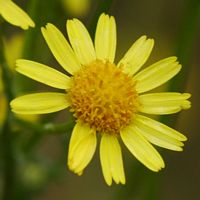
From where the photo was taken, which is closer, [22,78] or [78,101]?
[78,101]

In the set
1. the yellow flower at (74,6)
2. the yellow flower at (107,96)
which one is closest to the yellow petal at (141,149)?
the yellow flower at (107,96)

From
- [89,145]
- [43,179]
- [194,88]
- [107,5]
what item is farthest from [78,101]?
[194,88]

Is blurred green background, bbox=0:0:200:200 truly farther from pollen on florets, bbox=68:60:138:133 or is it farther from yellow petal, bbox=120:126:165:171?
yellow petal, bbox=120:126:165:171

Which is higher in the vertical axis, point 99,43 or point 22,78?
point 99,43

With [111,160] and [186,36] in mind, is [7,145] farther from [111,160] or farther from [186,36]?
[186,36]

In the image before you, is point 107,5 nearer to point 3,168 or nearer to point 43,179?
point 3,168

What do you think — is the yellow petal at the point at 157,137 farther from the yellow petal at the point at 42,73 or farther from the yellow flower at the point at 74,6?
the yellow flower at the point at 74,6
